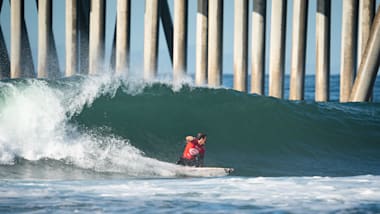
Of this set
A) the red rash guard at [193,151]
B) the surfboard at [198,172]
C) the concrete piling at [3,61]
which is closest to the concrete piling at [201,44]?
the red rash guard at [193,151]

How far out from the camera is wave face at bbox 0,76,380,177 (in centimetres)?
1303

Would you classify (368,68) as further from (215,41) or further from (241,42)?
(215,41)

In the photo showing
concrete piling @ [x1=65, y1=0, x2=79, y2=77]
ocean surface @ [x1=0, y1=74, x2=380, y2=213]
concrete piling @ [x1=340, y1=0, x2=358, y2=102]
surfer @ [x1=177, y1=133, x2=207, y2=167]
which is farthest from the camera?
concrete piling @ [x1=65, y1=0, x2=79, y2=77]

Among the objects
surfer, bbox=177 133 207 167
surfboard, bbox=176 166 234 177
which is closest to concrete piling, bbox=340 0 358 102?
surfer, bbox=177 133 207 167

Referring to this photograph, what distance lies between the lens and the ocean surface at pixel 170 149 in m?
8.83

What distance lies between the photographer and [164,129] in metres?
Result: 15.6

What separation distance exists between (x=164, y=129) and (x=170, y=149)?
4.44 feet

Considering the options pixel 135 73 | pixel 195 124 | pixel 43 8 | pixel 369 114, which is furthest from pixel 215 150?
pixel 43 8

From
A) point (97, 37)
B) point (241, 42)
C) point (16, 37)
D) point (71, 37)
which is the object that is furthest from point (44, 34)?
point (241, 42)

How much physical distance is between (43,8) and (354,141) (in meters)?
8.72

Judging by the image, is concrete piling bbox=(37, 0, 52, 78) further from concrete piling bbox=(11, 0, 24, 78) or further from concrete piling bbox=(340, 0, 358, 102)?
concrete piling bbox=(340, 0, 358, 102)

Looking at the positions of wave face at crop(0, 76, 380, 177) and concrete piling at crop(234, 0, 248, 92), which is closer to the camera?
wave face at crop(0, 76, 380, 177)

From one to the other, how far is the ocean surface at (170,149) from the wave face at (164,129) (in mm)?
23

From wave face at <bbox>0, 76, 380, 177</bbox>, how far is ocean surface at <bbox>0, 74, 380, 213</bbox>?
0.02m
